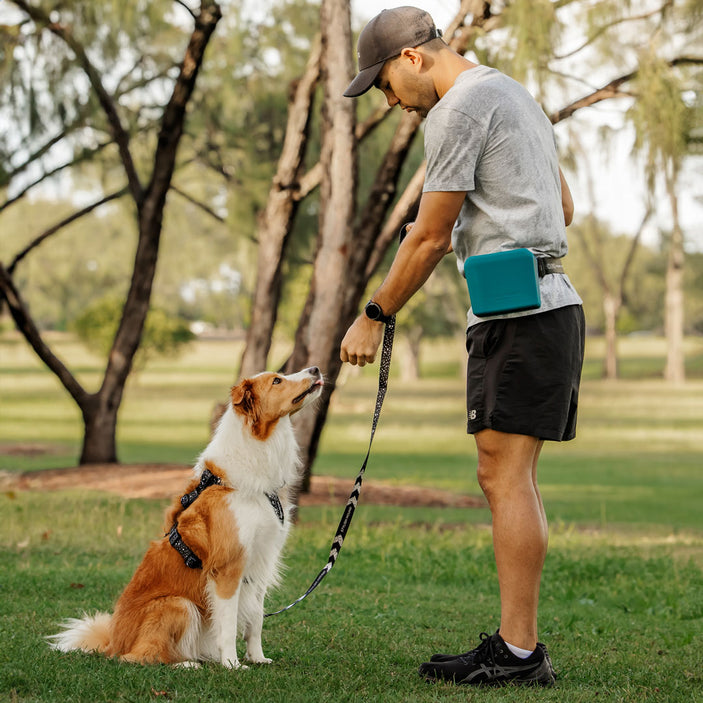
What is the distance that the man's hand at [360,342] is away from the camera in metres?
4.21

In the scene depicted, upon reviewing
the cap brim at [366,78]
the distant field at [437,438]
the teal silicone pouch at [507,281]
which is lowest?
the distant field at [437,438]

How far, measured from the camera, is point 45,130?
15648mm

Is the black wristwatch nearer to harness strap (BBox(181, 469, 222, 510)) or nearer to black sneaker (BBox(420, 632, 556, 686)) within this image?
harness strap (BBox(181, 469, 222, 510))

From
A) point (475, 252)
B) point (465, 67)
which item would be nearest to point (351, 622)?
point (475, 252)

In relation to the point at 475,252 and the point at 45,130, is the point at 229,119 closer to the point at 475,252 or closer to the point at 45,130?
the point at 45,130

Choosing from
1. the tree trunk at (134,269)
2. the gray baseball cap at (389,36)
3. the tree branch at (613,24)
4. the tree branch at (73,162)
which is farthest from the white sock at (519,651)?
the tree branch at (73,162)

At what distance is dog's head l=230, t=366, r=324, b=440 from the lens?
15.5 feet

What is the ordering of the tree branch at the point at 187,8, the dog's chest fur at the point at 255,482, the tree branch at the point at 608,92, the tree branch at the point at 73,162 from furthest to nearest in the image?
the tree branch at the point at 73,162
the tree branch at the point at 187,8
the tree branch at the point at 608,92
the dog's chest fur at the point at 255,482

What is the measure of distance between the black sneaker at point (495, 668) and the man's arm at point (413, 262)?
51.7 inches

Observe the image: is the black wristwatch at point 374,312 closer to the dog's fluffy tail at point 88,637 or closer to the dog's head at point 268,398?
the dog's head at point 268,398

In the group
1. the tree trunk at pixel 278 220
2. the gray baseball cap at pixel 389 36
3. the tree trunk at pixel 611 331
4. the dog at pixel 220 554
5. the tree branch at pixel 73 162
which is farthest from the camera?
the tree trunk at pixel 611 331

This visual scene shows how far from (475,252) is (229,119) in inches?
599

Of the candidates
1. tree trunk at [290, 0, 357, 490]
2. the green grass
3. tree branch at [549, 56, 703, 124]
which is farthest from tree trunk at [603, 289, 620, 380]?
tree trunk at [290, 0, 357, 490]

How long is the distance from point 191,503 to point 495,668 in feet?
5.05
